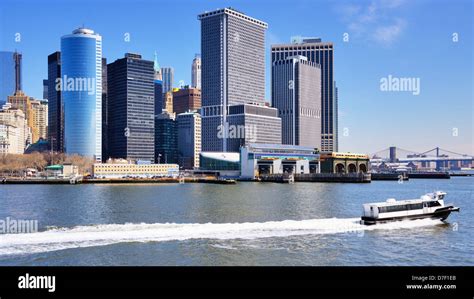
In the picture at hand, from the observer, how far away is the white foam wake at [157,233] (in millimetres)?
31109

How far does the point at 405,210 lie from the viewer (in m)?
44.4

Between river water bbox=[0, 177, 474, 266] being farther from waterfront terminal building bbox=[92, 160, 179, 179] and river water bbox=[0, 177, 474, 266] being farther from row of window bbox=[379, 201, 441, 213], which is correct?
waterfront terminal building bbox=[92, 160, 179, 179]

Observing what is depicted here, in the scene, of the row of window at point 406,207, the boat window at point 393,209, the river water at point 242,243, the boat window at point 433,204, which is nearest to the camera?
the river water at point 242,243

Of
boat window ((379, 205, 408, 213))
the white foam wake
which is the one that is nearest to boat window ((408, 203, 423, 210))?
boat window ((379, 205, 408, 213))

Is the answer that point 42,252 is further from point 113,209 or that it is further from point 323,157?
point 323,157

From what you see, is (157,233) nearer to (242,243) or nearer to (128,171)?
(242,243)

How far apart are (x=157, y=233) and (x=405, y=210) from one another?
23.5m

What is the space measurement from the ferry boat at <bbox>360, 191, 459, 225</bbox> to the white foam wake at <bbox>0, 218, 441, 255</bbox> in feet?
→ 2.09

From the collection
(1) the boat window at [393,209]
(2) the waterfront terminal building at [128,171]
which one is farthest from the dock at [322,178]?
(1) the boat window at [393,209]

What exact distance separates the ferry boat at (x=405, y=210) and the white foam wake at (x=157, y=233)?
0.64 m

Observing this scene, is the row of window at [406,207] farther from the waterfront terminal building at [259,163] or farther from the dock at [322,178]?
the waterfront terminal building at [259,163]

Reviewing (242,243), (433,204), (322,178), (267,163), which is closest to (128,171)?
(267,163)
